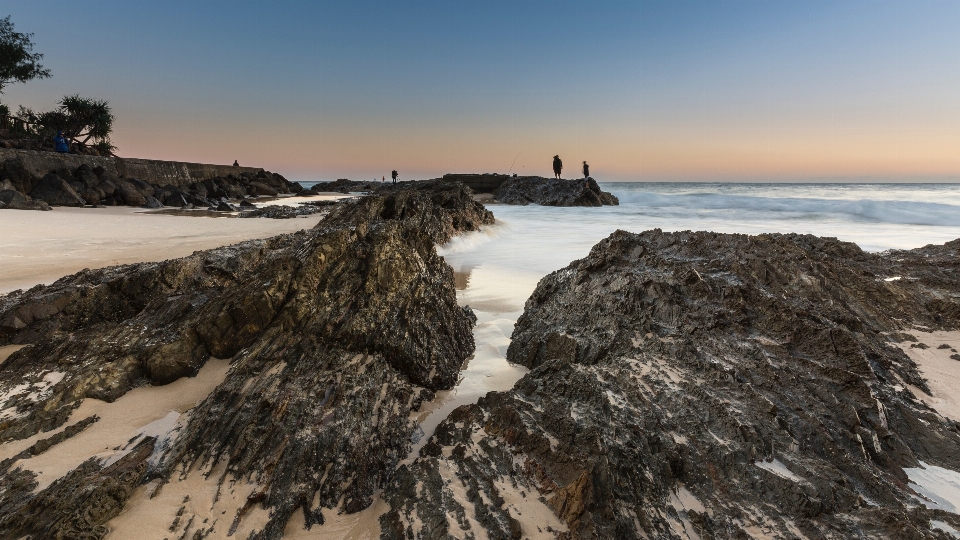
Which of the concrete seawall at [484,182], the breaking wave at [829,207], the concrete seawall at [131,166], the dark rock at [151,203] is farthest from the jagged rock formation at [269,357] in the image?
the concrete seawall at [484,182]

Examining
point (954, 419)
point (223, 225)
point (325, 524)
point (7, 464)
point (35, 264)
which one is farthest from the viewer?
point (223, 225)

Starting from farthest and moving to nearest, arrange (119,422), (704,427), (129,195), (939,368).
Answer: (129,195)
(939,368)
(119,422)
(704,427)

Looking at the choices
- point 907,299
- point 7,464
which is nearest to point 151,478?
point 7,464

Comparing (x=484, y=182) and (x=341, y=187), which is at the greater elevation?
(x=341, y=187)

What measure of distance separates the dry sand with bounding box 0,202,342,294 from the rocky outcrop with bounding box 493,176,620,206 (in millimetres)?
14367

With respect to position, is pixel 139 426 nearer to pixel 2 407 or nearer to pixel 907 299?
pixel 2 407

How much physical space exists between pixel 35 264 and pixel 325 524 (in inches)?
281

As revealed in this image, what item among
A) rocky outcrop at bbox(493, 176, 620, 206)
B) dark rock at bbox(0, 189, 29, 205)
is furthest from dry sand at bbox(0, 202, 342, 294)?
rocky outcrop at bbox(493, 176, 620, 206)

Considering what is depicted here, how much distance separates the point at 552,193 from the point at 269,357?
72.4 feet

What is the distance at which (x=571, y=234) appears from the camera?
12.4 meters

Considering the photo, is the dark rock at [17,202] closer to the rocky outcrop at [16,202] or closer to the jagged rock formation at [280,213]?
the rocky outcrop at [16,202]

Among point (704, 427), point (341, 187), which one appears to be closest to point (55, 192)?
point (704, 427)

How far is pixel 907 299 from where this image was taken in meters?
3.28

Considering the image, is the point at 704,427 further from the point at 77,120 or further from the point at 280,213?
the point at 77,120
